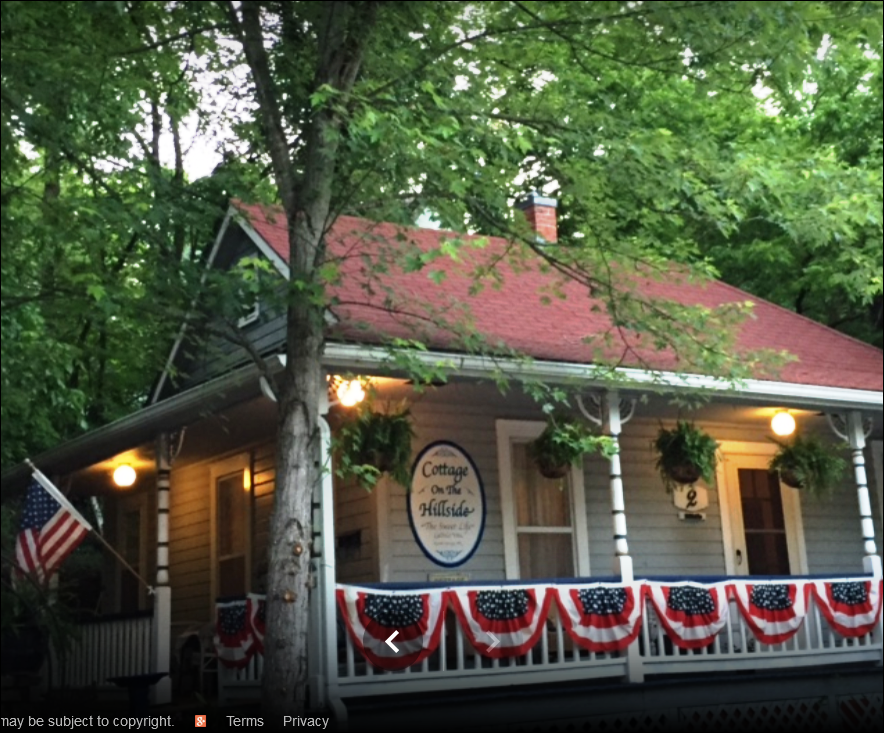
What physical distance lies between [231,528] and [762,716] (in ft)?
21.7

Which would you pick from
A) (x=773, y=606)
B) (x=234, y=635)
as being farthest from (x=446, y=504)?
(x=773, y=606)

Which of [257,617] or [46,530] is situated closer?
[257,617]

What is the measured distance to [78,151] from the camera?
9.61 m

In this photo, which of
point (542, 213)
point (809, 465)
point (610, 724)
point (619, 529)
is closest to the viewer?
point (610, 724)

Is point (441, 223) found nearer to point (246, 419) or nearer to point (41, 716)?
point (246, 419)

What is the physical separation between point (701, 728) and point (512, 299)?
4.96 m

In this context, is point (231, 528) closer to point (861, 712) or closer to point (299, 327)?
point (299, 327)

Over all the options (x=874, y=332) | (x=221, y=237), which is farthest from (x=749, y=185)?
(x=874, y=332)

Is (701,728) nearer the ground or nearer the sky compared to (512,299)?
nearer the ground

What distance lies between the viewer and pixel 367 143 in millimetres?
9109

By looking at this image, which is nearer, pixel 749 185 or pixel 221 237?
pixel 749 185

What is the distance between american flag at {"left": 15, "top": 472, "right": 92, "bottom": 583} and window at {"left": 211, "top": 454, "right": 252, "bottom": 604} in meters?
2.71

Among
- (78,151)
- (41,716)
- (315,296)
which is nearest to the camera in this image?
(315,296)

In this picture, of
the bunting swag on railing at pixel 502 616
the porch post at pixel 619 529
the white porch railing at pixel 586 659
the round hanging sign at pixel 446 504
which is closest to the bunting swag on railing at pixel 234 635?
the white porch railing at pixel 586 659
